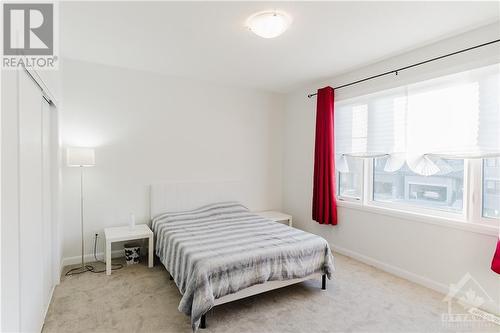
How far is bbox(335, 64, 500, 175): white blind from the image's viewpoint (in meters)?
2.45

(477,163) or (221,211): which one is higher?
(477,163)

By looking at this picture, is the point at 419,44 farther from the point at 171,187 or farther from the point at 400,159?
the point at 171,187

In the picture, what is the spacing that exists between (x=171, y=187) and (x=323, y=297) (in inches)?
95.9

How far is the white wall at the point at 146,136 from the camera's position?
131 inches

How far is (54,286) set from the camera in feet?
8.82

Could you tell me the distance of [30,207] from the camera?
1793 millimetres

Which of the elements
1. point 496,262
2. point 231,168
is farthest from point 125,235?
point 496,262

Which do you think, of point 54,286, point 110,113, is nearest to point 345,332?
point 54,286

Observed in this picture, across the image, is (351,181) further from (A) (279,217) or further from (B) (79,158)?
(B) (79,158)

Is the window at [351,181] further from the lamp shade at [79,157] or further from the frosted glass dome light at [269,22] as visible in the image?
the lamp shade at [79,157]

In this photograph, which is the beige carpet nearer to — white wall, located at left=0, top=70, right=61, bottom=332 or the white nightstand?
white wall, located at left=0, top=70, right=61, bottom=332

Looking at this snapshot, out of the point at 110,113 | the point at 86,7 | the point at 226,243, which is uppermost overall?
the point at 86,7

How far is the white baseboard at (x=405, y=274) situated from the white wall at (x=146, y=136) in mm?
1776

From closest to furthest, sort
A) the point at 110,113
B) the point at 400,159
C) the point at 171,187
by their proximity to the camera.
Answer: the point at 400,159
the point at 110,113
the point at 171,187
